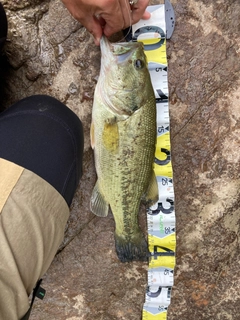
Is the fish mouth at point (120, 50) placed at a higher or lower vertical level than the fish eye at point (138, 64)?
higher

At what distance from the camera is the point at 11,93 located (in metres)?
2.61

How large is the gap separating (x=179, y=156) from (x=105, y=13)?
1.17m

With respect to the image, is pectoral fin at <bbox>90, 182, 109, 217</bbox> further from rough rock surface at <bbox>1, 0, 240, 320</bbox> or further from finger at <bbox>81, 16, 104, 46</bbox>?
finger at <bbox>81, 16, 104, 46</bbox>

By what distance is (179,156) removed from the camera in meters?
2.64

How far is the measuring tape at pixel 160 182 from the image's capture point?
250 cm

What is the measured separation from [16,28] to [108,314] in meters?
2.32

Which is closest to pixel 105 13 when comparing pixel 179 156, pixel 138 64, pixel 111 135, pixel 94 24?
pixel 94 24

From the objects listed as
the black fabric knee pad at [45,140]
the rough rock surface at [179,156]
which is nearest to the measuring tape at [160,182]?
the rough rock surface at [179,156]

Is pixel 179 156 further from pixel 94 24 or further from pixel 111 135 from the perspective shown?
pixel 94 24

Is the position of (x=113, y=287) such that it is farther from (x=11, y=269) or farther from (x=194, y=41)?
(x=194, y=41)

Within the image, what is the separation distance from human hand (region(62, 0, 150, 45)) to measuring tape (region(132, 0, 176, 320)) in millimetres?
248

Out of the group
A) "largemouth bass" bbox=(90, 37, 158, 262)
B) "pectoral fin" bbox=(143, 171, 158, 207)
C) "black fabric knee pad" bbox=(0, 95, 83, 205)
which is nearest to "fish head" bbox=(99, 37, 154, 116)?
"largemouth bass" bbox=(90, 37, 158, 262)

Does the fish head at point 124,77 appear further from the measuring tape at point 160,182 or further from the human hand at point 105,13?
the measuring tape at point 160,182

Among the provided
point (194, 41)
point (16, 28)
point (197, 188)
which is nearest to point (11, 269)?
point (197, 188)
